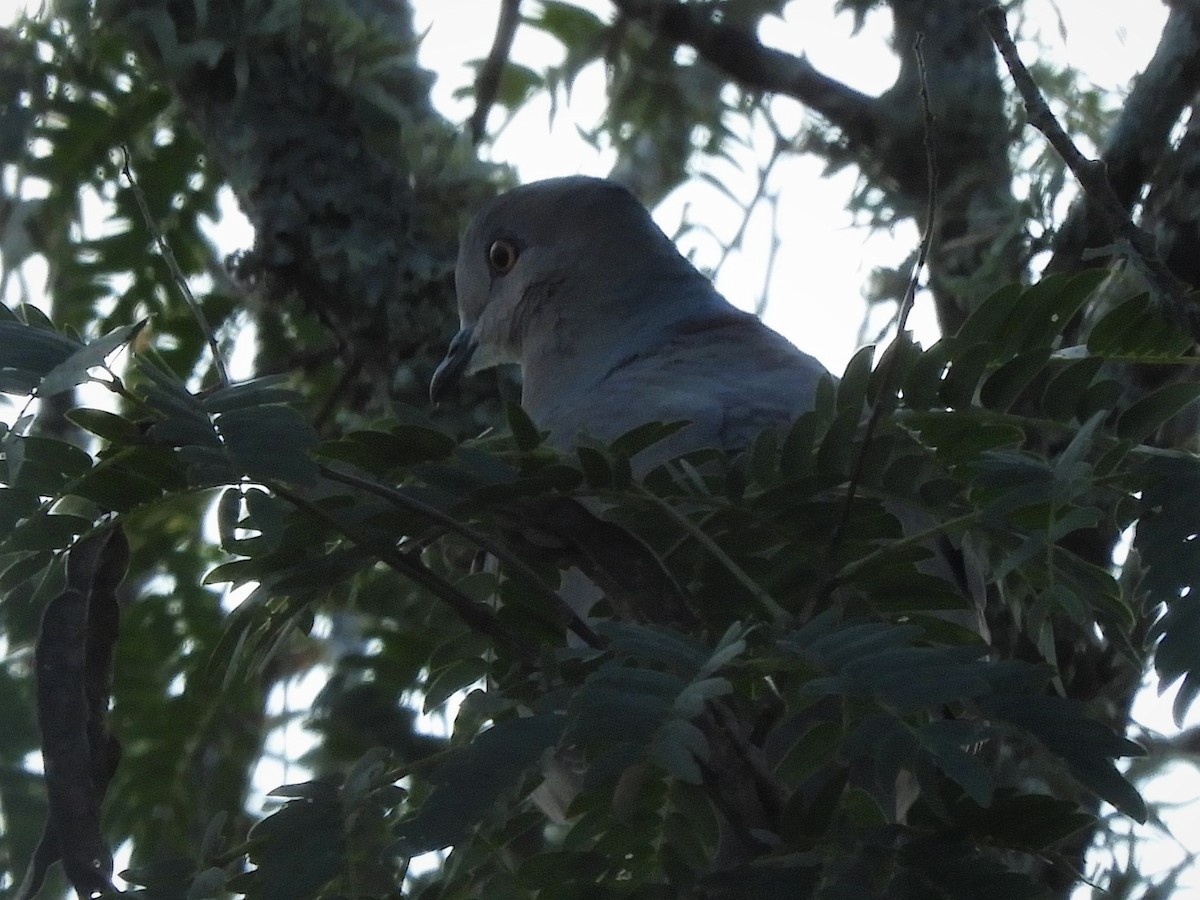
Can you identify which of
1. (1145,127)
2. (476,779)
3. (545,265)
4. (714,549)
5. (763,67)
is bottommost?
(476,779)

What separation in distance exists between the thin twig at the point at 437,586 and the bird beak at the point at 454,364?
143 centimetres

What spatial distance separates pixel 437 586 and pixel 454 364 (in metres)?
1.53

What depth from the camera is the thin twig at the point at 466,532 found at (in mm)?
1336

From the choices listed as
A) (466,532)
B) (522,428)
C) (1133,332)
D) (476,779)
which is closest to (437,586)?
(466,532)

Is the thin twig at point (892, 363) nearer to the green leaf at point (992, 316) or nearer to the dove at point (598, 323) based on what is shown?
the green leaf at point (992, 316)

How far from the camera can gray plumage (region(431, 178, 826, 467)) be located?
235 cm

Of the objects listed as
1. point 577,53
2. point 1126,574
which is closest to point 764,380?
point 1126,574

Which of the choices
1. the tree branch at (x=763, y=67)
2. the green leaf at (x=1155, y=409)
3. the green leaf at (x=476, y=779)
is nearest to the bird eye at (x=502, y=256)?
the tree branch at (x=763, y=67)

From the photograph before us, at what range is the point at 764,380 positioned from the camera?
2.18 metres

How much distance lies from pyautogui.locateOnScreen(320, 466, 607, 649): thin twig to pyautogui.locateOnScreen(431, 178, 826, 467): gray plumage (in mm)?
765

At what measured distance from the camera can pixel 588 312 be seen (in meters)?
2.89

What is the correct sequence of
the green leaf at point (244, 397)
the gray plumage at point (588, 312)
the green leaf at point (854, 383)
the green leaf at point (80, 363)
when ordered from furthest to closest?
1. the gray plumage at point (588, 312)
2. the green leaf at point (854, 383)
3. the green leaf at point (244, 397)
4. the green leaf at point (80, 363)

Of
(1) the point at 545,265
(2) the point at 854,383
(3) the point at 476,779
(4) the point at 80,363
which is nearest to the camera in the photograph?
(3) the point at 476,779

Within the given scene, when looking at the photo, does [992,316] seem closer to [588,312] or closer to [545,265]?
[588,312]
